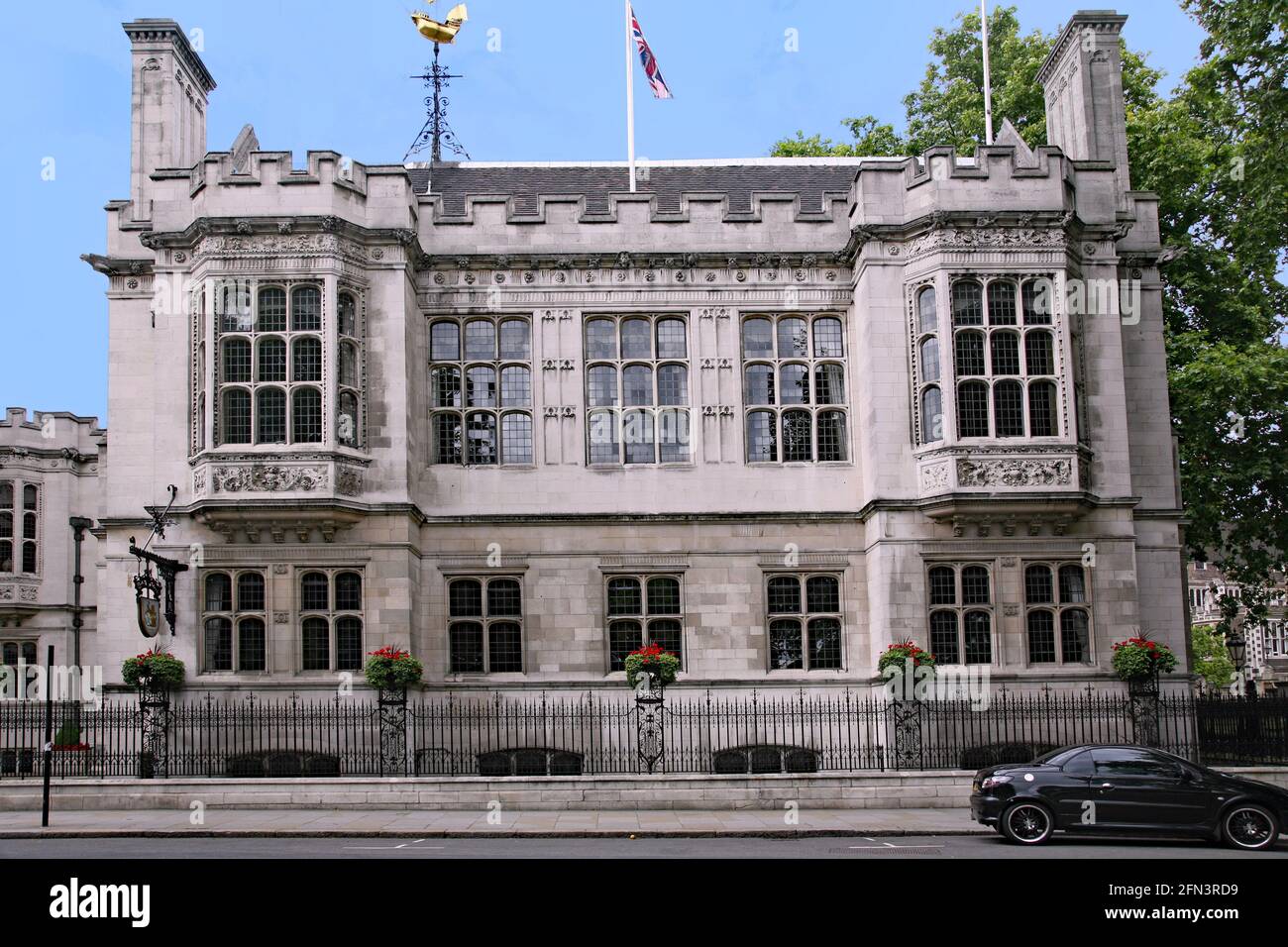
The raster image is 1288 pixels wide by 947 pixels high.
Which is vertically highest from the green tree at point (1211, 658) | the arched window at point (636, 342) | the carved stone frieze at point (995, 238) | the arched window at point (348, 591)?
the carved stone frieze at point (995, 238)

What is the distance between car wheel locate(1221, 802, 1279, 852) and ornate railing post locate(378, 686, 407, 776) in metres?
12.9

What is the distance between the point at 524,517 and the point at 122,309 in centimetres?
893

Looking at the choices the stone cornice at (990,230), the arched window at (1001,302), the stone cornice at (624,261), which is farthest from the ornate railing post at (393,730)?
the arched window at (1001,302)

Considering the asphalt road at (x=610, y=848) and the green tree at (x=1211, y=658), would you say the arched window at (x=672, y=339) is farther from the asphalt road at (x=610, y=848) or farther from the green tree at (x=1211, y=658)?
the green tree at (x=1211, y=658)

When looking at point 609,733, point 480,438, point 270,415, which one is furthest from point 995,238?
point 270,415

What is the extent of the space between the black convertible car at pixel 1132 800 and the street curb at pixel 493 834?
4.17 ft

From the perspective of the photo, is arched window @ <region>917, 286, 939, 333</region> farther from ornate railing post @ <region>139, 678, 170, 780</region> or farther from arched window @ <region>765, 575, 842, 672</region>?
ornate railing post @ <region>139, 678, 170, 780</region>

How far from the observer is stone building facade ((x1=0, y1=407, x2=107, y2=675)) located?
4512 centimetres

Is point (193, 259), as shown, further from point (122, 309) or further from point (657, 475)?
point (657, 475)

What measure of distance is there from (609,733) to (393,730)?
3729mm

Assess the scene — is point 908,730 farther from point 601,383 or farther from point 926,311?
point 601,383

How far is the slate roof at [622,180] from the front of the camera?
3055 centimetres

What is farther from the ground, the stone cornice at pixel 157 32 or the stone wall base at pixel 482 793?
the stone cornice at pixel 157 32
